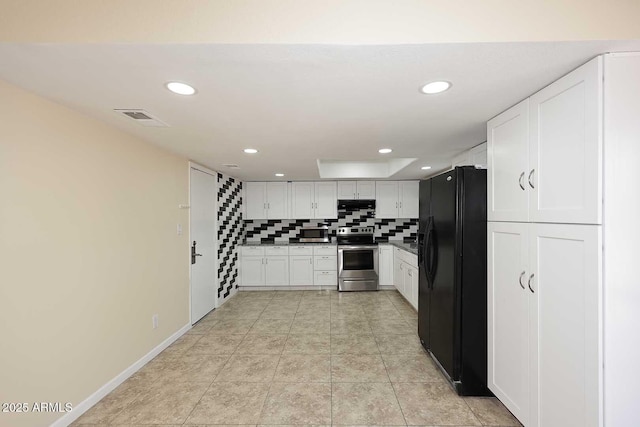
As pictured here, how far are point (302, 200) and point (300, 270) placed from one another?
4.40 ft

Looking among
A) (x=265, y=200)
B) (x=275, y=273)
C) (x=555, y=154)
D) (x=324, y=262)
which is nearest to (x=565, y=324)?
(x=555, y=154)

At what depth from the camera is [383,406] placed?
6.74 feet

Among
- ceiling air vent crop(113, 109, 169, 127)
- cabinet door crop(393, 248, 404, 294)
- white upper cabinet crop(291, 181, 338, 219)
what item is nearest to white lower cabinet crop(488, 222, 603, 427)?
ceiling air vent crop(113, 109, 169, 127)

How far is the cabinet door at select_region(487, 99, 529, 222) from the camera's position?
1698mm

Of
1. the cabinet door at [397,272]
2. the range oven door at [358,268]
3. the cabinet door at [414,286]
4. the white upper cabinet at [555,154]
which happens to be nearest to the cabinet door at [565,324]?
the white upper cabinet at [555,154]

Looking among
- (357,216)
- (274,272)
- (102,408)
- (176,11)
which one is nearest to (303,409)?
(102,408)

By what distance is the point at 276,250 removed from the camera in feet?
17.5

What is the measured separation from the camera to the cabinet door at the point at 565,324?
50.1 inches

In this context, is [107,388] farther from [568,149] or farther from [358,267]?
[358,267]

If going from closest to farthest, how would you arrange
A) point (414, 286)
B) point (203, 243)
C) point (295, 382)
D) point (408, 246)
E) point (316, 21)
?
point (316, 21)
point (295, 382)
point (203, 243)
point (414, 286)
point (408, 246)

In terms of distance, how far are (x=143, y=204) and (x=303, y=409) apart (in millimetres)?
2216

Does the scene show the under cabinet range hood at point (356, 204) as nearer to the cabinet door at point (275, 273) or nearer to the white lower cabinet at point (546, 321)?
the cabinet door at point (275, 273)

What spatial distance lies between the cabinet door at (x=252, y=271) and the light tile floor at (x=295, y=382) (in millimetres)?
1537

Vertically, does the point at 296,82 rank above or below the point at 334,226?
above
